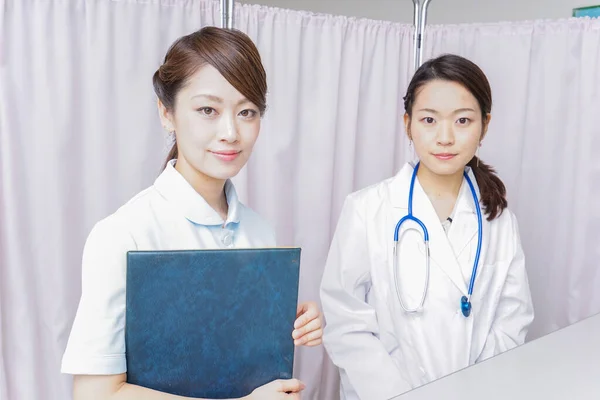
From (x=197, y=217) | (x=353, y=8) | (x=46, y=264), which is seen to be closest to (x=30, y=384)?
(x=46, y=264)

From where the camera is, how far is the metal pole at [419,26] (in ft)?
5.56

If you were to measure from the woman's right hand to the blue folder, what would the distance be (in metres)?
0.02

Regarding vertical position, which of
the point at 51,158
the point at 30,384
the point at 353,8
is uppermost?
the point at 353,8

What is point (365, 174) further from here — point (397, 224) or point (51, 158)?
point (51, 158)

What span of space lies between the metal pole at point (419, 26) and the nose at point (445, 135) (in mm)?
489

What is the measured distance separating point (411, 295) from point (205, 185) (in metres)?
0.60

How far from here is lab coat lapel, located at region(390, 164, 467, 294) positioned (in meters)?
1.36

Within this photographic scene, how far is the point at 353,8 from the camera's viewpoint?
2.56m

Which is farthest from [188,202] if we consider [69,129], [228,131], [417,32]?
[417,32]

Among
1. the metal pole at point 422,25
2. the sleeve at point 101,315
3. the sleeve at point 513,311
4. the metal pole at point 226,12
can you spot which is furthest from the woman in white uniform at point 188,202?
the metal pole at point 422,25

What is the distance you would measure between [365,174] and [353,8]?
3.22 ft

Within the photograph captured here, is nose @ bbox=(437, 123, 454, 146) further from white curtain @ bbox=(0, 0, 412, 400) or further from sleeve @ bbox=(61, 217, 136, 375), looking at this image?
sleeve @ bbox=(61, 217, 136, 375)

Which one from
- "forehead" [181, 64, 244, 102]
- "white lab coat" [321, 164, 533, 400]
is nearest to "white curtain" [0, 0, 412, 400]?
"white lab coat" [321, 164, 533, 400]

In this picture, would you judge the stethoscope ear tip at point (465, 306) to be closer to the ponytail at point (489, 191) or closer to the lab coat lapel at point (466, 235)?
the lab coat lapel at point (466, 235)
